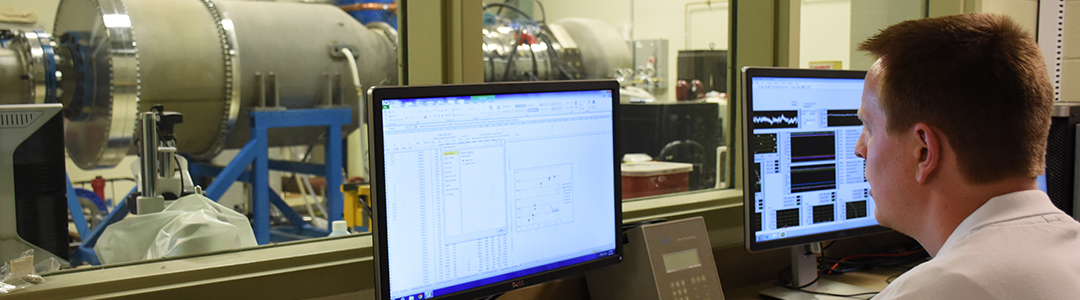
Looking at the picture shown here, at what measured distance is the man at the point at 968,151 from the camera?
0.64m

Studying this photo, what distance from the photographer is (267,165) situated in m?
2.89

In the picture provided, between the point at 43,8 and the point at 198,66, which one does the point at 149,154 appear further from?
the point at 43,8

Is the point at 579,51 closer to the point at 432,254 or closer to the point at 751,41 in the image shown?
the point at 751,41

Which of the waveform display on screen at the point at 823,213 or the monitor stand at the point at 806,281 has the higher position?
the waveform display on screen at the point at 823,213

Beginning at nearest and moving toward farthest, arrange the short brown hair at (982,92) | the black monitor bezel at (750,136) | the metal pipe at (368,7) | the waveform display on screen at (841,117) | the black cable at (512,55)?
1. the short brown hair at (982,92)
2. the black monitor bezel at (750,136)
3. the waveform display on screen at (841,117)
4. the black cable at (512,55)
5. the metal pipe at (368,7)

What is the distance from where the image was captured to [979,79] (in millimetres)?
720

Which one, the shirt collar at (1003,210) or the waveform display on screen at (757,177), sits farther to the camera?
the waveform display on screen at (757,177)

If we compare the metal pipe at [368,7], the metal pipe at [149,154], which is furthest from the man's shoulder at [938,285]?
the metal pipe at [368,7]

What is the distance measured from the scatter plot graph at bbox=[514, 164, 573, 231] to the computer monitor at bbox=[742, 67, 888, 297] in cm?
38

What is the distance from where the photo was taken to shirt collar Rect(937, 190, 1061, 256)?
69cm

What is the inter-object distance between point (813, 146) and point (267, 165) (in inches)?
85.4

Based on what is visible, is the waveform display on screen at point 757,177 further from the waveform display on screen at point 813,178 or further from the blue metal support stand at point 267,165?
the blue metal support stand at point 267,165

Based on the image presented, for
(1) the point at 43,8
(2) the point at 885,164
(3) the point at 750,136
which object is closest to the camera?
(2) the point at 885,164

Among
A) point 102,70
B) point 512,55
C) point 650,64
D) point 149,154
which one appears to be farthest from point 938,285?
point 650,64
